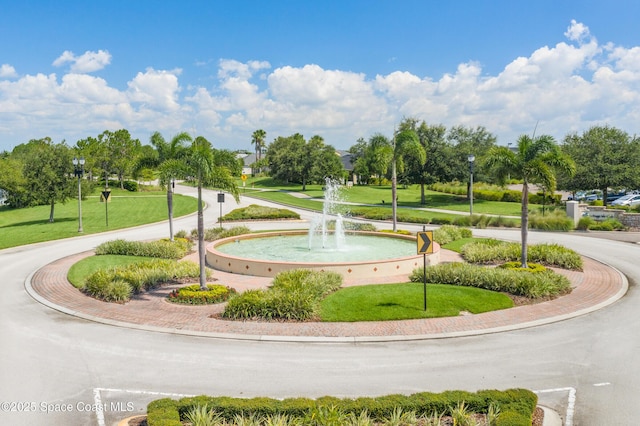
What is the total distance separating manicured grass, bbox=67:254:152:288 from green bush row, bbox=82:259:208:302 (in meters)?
1.49

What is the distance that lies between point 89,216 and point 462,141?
1680 inches

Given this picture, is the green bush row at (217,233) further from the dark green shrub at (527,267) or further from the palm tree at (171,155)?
the dark green shrub at (527,267)

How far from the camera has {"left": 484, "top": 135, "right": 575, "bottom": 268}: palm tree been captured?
65.7 ft

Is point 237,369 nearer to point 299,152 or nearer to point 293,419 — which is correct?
point 293,419

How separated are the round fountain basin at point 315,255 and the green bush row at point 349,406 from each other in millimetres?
10998

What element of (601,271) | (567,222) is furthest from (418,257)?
(567,222)

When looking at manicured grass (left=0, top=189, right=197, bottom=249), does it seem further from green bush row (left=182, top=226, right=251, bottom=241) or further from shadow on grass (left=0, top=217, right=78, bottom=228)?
green bush row (left=182, top=226, right=251, bottom=241)

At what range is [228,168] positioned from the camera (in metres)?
18.5

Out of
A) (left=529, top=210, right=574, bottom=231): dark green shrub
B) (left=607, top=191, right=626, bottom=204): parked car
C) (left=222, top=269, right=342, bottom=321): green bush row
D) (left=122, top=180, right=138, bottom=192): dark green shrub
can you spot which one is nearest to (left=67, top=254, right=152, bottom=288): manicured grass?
(left=222, top=269, right=342, bottom=321): green bush row

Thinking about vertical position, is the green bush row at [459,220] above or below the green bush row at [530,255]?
above

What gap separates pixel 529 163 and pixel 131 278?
666 inches

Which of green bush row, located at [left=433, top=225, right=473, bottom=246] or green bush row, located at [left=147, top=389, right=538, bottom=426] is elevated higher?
green bush row, located at [left=433, top=225, right=473, bottom=246]

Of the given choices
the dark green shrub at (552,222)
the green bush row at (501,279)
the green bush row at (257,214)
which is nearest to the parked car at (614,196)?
the dark green shrub at (552,222)

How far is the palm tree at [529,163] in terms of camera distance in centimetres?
2002
